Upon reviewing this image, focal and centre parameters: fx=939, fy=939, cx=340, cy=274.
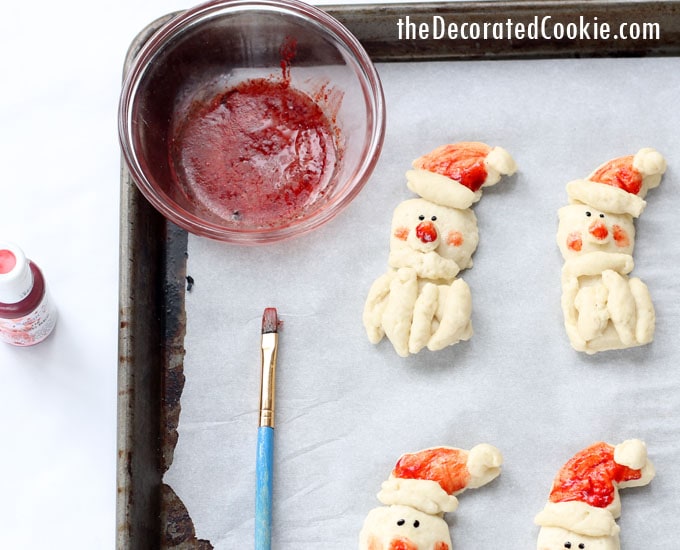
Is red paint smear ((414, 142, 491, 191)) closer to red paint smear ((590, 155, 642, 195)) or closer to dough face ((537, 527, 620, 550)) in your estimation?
red paint smear ((590, 155, 642, 195))

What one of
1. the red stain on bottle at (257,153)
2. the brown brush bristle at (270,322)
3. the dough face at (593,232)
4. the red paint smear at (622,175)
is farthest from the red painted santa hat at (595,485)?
the red stain on bottle at (257,153)

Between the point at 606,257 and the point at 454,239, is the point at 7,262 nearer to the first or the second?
the point at 454,239

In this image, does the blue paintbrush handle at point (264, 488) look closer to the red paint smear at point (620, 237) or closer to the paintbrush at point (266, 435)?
the paintbrush at point (266, 435)

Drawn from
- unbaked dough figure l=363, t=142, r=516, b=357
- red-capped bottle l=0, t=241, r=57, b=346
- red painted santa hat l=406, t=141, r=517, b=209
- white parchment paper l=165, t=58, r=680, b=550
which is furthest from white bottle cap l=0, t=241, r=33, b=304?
red painted santa hat l=406, t=141, r=517, b=209

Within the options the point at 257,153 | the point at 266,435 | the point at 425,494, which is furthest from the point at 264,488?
the point at 257,153

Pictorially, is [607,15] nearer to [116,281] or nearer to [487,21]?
[487,21]

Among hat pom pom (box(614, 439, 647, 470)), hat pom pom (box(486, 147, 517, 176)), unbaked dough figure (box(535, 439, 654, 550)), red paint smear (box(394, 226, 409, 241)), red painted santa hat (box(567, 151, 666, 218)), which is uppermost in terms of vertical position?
hat pom pom (box(486, 147, 517, 176))
